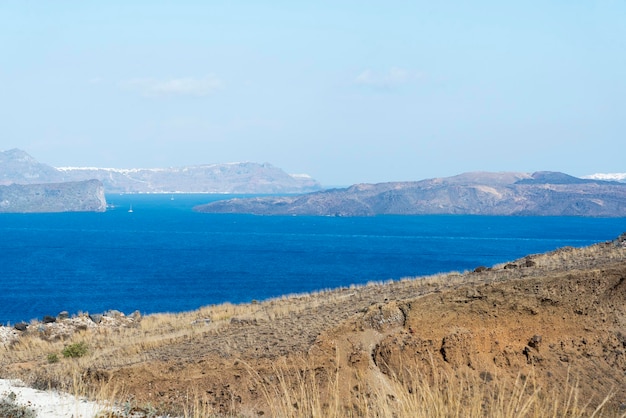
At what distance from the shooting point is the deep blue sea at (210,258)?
63.0m

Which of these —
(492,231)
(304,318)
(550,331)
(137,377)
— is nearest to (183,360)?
(137,377)

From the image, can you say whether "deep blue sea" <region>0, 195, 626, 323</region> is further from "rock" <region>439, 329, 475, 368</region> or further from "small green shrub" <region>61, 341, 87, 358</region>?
"rock" <region>439, 329, 475, 368</region>

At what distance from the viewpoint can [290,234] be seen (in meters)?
136

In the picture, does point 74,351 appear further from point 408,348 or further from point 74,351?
point 408,348

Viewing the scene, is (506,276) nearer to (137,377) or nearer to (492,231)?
(137,377)

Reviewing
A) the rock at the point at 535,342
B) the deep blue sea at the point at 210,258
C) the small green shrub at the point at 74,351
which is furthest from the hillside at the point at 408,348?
the deep blue sea at the point at 210,258

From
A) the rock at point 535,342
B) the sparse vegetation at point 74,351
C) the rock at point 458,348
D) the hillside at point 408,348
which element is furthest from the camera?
the sparse vegetation at point 74,351

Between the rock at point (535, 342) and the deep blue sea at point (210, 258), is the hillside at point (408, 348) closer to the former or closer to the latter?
the rock at point (535, 342)

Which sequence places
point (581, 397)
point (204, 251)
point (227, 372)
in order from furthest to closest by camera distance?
point (204, 251) → point (227, 372) → point (581, 397)

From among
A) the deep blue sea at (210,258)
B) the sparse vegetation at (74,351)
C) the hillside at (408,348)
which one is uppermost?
the hillside at (408,348)

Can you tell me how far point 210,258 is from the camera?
94.0m

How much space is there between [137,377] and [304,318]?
5384mm

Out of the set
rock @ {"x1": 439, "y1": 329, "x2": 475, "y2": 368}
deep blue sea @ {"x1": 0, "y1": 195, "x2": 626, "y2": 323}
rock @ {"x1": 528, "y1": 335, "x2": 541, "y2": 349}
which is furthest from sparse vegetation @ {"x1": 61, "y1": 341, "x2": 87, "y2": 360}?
deep blue sea @ {"x1": 0, "y1": 195, "x2": 626, "y2": 323}

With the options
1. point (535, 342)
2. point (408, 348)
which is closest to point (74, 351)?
point (408, 348)
